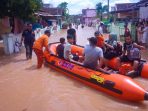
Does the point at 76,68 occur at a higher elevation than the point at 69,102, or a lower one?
higher

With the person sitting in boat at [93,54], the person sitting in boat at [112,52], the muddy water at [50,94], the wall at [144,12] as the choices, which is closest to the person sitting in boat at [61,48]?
the muddy water at [50,94]

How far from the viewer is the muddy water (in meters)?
6.97

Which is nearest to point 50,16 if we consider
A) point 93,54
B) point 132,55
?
point 132,55

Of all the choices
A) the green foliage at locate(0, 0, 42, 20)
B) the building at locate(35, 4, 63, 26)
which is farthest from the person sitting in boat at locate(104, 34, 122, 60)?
the building at locate(35, 4, 63, 26)

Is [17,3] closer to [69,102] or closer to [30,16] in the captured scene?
[30,16]

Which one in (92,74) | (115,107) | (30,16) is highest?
(30,16)

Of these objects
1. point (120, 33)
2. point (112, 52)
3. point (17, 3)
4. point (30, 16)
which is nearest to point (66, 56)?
point (112, 52)

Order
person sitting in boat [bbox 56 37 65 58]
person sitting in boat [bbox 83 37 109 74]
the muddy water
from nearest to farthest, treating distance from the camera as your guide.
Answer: the muddy water
person sitting in boat [bbox 83 37 109 74]
person sitting in boat [bbox 56 37 65 58]

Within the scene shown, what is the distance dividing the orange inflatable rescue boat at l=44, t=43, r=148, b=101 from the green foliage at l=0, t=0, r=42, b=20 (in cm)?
605

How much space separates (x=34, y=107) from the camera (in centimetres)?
701

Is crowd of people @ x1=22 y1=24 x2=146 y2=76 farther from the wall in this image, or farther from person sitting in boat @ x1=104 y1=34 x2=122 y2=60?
the wall

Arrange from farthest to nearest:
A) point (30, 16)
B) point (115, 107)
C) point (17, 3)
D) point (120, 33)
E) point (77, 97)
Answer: point (120, 33) → point (30, 16) → point (17, 3) → point (77, 97) → point (115, 107)

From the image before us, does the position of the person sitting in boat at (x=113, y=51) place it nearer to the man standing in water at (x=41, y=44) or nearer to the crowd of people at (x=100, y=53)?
the crowd of people at (x=100, y=53)

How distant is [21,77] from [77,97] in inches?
123
